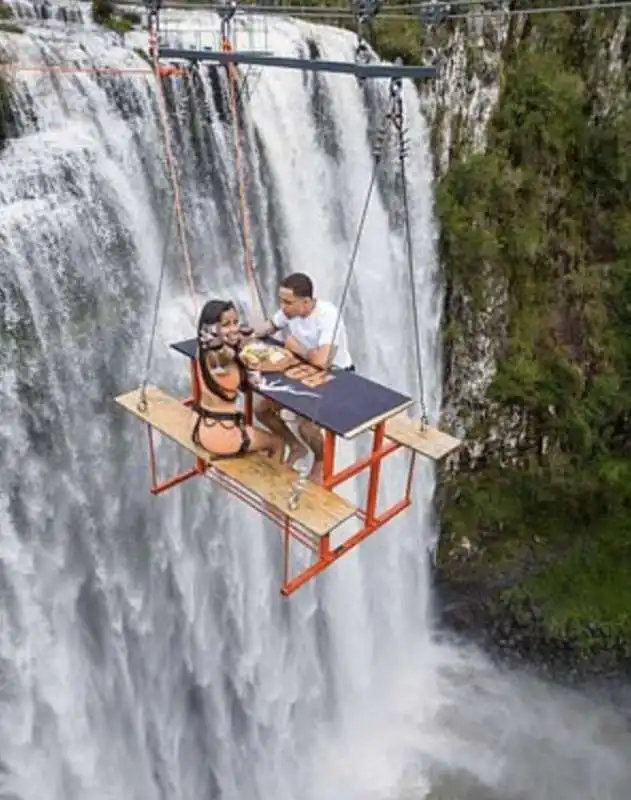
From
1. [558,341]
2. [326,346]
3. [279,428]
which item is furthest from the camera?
[558,341]

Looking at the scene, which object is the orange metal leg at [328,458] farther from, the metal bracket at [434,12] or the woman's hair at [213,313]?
the metal bracket at [434,12]

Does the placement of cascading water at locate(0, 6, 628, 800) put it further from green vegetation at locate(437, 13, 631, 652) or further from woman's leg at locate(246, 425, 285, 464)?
woman's leg at locate(246, 425, 285, 464)

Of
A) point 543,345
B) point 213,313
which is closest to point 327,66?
point 213,313

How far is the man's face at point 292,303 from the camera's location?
5.93 meters

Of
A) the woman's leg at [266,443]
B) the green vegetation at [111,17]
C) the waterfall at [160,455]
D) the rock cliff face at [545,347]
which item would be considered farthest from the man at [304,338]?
the rock cliff face at [545,347]

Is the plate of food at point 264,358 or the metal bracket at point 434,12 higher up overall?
the metal bracket at point 434,12

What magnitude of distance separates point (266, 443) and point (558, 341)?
350 inches

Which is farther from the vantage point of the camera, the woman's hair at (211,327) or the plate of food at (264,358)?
the plate of food at (264,358)

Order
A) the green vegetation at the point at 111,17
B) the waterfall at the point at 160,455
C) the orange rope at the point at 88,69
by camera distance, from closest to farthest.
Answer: the waterfall at the point at 160,455
the orange rope at the point at 88,69
the green vegetation at the point at 111,17

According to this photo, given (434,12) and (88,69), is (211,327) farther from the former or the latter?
(88,69)

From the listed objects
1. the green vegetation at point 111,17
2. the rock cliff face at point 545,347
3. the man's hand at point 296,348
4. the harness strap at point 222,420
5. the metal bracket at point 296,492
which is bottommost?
the rock cliff face at point 545,347

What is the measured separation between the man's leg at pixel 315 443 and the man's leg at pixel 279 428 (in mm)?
Result: 103

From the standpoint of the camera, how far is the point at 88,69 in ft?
28.5

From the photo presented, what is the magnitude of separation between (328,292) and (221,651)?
15.1 feet
